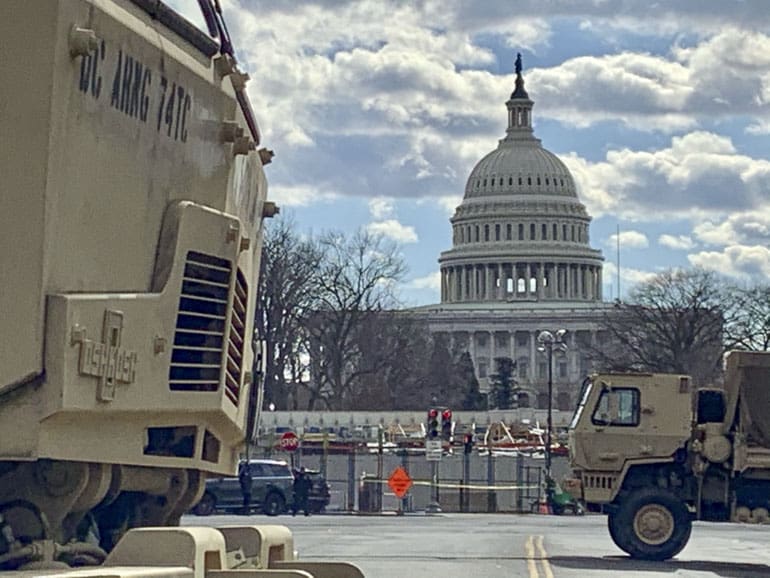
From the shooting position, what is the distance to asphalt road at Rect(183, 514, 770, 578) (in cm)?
2181

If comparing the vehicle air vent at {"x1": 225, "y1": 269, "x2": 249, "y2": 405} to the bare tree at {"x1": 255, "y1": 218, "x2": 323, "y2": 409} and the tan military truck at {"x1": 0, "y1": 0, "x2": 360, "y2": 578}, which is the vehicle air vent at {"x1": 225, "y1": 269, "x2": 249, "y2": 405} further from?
the bare tree at {"x1": 255, "y1": 218, "x2": 323, "y2": 409}

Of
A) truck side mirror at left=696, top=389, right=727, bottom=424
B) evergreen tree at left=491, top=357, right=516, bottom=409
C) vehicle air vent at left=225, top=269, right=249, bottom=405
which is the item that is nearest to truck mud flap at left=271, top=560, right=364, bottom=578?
vehicle air vent at left=225, top=269, right=249, bottom=405

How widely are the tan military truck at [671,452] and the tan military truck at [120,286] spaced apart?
18.6m

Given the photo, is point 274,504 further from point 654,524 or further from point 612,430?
point 654,524

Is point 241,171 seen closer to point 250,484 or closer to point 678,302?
point 250,484

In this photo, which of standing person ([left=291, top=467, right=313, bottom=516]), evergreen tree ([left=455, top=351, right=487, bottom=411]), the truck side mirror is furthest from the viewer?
evergreen tree ([left=455, top=351, right=487, bottom=411])

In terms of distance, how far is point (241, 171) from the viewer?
7.58 metres

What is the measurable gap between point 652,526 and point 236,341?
748 inches

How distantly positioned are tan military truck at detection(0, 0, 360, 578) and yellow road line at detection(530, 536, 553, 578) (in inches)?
545

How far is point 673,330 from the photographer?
100 meters

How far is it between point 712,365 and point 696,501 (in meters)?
70.4

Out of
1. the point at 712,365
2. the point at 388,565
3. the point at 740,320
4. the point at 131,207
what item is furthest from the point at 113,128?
the point at 740,320

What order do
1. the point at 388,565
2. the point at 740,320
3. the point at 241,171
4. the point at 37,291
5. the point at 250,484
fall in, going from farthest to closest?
the point at 740,320, the point at 250,484, the point at 388,565, the point at 241,171, the point at 37,291

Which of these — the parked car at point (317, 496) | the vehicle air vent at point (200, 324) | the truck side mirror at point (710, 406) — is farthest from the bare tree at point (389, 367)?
the vehicle air vent at point (200, 324)
